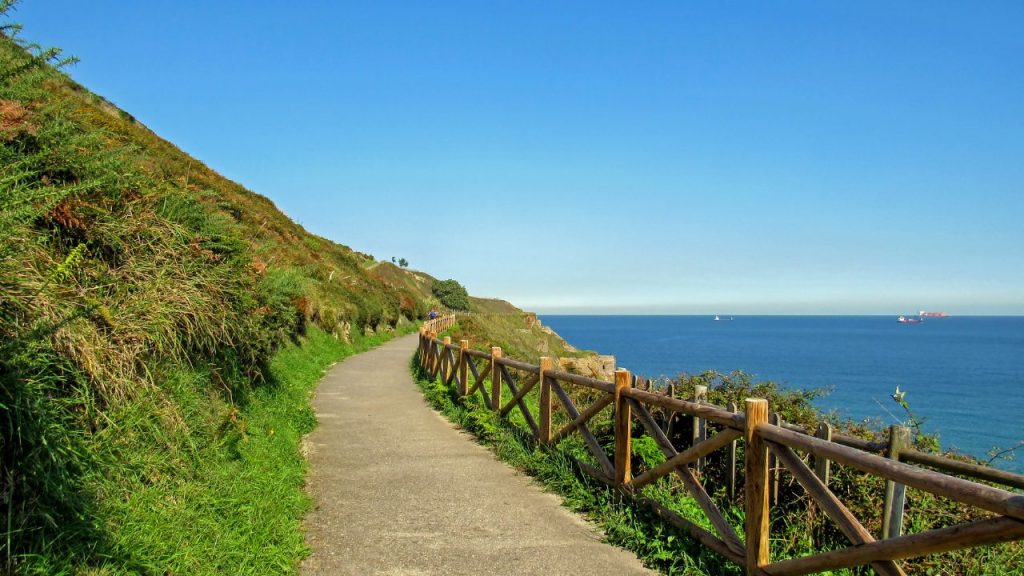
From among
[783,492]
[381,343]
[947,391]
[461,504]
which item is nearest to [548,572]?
[461,504]

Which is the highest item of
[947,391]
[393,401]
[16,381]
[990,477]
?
[16,381]

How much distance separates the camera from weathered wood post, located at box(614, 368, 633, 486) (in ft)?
21.5

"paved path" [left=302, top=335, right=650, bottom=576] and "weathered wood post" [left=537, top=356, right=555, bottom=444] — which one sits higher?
"weathered wood post" [left=537, top=356, right=555, bottom=444]

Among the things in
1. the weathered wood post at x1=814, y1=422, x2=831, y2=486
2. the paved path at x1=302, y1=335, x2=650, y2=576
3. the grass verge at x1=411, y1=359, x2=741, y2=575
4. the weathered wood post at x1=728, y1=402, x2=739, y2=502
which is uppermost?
the weathered wood post at x1=814, y1=422, x2=831, y2=486

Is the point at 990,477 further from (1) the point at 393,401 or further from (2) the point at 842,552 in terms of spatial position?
(1) the point at 393,401

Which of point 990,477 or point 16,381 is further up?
point 16,381

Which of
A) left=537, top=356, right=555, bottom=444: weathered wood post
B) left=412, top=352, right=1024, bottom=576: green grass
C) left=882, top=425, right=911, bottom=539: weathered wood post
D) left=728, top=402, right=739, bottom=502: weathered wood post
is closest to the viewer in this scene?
left=882, top=425, right=911, bottom=539: weathered wood post

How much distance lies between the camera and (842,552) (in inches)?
150

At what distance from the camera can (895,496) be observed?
185 inches

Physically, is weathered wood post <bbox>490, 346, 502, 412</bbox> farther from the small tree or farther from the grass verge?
the small tree

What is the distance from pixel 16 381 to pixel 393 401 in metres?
9.57

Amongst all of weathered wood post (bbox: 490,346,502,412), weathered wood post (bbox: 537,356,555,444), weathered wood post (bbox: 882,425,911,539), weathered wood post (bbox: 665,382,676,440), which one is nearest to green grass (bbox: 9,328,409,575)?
weathered wood post (bbox: 537,356,555,444)

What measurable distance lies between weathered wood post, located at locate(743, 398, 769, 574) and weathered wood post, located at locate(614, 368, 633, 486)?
1986 mm

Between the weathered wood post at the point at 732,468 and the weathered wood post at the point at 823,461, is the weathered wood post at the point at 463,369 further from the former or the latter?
the weathered wood post at the point at 823,461
